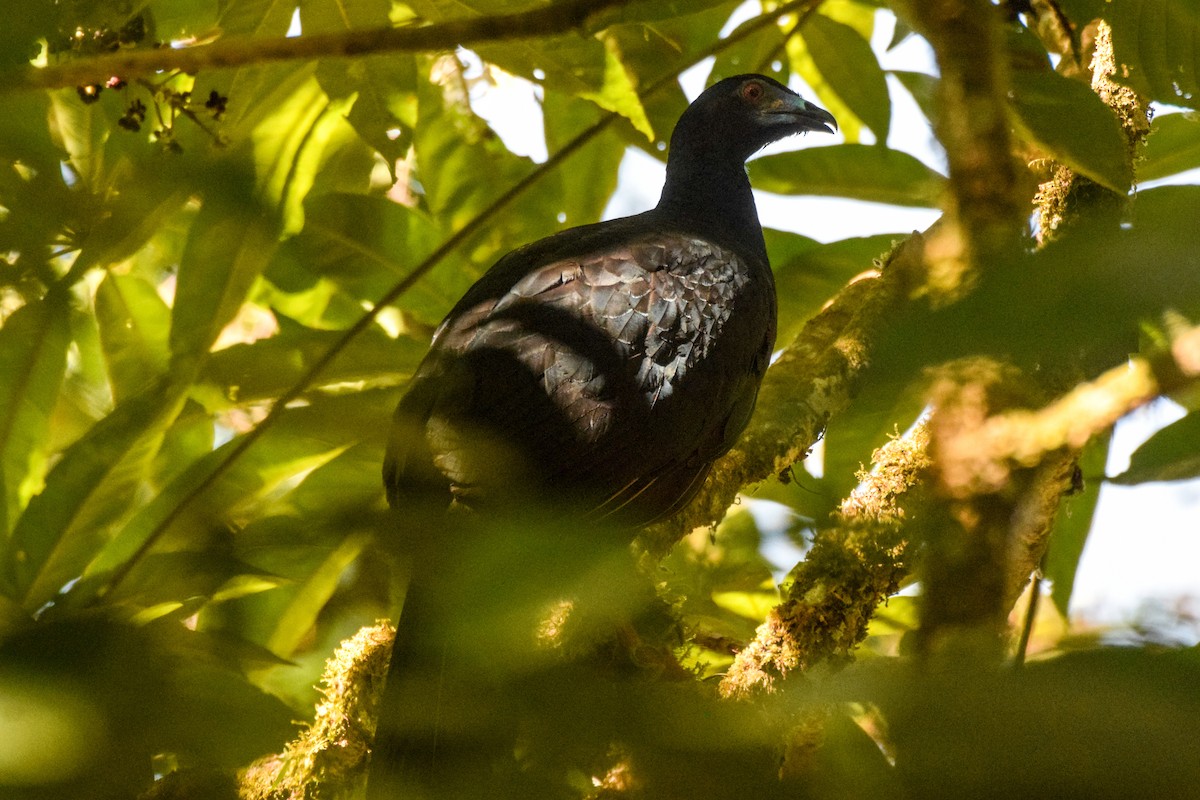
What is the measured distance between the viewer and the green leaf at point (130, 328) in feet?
6.98

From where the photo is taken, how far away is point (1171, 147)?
10.8ft

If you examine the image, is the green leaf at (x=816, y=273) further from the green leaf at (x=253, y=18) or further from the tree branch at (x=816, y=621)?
the green leaf at (x=253, y=18)

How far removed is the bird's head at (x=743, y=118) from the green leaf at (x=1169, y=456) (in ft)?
10.7

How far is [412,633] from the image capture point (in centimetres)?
58

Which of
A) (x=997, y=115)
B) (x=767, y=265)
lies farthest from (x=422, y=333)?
(x=997, y=115)

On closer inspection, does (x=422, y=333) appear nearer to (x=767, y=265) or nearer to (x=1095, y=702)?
(x=767, y=265)

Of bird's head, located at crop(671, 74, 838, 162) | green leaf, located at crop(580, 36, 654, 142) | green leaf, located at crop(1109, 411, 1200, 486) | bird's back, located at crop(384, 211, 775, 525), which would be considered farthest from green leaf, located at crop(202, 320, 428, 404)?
bird's head, located at crop(671, 74, 838, 162)

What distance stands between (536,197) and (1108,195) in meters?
1.86

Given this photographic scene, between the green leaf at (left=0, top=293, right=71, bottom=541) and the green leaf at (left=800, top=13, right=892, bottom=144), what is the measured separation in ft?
9.07

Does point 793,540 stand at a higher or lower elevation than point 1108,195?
lower

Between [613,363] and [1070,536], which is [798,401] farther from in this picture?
[1070,536]

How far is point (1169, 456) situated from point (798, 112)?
345cm

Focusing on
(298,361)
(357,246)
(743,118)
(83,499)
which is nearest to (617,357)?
(298,361)

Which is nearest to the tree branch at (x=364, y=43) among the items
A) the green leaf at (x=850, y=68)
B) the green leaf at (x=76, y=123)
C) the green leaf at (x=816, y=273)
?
the green leaf at (x=76, y=123)
